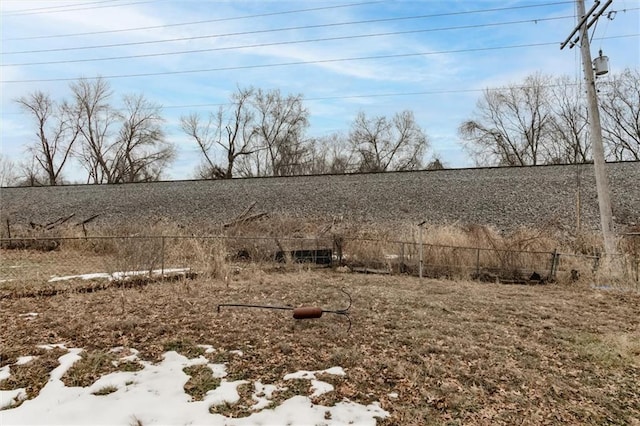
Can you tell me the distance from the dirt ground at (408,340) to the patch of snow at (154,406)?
0.21 metres

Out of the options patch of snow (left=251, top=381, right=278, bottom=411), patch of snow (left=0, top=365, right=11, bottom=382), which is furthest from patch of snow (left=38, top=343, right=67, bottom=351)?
patch of snow (left=251, top=381, right=278, bottom=411)

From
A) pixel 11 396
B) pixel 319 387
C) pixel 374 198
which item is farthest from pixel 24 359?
pixel 374 198

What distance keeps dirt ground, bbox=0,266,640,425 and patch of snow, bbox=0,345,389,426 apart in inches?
8.2

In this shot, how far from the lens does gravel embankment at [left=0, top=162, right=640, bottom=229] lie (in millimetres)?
17672

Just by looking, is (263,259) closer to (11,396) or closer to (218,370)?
(218,370)

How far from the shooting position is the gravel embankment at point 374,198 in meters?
17.7

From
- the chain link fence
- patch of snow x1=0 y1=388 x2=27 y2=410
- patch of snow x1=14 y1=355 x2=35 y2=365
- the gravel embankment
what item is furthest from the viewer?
the gravel embankment

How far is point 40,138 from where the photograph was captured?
47562mm

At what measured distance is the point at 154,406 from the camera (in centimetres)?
364

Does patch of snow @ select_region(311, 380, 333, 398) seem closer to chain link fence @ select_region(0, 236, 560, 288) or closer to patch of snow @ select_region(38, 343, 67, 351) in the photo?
patch of snow @ select_region(38, 343, 67, 351)

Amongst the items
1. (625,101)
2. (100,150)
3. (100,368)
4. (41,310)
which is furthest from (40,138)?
(625,101)

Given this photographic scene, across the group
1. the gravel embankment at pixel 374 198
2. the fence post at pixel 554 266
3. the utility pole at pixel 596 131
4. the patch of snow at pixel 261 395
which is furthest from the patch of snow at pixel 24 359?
the gravel embankment at pixel 374 198

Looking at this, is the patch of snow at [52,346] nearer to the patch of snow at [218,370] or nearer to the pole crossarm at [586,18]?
the patch of snow at [218,370]

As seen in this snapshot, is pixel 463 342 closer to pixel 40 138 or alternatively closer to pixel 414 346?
pixel 414 346
